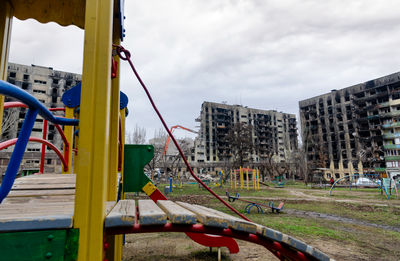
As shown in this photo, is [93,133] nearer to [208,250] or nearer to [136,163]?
[136,163]

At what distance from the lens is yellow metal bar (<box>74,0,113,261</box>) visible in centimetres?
111

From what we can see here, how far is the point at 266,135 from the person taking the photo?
8394 centimetres

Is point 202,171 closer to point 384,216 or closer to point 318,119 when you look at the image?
point 318,119

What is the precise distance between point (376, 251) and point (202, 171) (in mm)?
59843

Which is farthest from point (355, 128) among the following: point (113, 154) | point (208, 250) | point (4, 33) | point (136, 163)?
point (4, 33)

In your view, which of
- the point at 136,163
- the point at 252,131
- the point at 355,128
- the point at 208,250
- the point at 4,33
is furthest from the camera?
the point at 252,131

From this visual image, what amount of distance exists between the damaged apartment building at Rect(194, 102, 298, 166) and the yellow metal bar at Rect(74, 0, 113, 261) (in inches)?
2613

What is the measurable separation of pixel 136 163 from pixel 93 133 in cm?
181

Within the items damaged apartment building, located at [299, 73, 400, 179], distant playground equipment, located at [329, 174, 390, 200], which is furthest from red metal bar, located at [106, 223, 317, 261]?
damaged apartment building, located at [299, 73, 400, 179]

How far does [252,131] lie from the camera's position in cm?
7781

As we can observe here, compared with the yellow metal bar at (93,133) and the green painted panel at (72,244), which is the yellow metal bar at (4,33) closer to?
the yellow metal bar at (93,133)

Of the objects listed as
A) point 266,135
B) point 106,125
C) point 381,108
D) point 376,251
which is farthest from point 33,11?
point 266,135

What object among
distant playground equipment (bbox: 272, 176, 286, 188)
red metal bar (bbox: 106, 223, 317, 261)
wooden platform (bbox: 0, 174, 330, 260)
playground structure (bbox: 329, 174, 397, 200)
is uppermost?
wooden platform (bbox: 0, 174, 330, 260)

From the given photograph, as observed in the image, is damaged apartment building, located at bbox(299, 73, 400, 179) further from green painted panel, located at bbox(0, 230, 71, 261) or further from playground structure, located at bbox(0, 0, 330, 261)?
green painted panel, located at bbox(0, 230, 71, 261)
